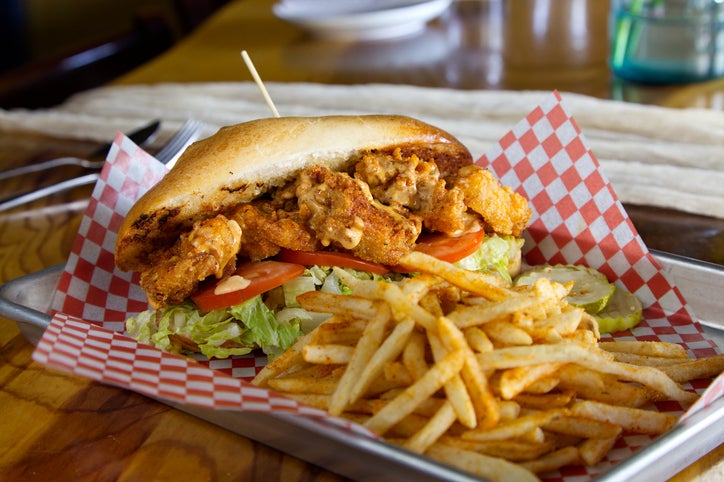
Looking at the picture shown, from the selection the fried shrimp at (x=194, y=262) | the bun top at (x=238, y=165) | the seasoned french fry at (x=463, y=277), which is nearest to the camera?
the seasoned french fry at (x=463, y=277)

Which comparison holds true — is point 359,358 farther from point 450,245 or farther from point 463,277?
point 450,245

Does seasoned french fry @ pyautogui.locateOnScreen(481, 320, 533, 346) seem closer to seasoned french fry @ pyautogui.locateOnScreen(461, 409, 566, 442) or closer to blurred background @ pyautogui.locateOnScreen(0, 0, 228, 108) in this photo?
seasoned french fry @ pyautogui.locateOnScreen(461, 409, 566, 442)

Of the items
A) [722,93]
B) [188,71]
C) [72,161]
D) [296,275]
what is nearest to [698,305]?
[296,275]

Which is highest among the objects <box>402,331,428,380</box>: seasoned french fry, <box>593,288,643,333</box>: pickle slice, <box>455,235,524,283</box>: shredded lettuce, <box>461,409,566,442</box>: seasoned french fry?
<box>402,331,428,380</box>: seasoned french fry

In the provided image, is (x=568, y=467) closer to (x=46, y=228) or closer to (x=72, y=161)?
(x=46, y=228)

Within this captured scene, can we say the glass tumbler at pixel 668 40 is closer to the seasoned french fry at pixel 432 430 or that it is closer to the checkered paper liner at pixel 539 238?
the checkered paper liner at pixel 539 238

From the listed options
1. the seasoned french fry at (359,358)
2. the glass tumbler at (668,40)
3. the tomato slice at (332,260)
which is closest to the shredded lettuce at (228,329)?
the tomato slice at (332,260)

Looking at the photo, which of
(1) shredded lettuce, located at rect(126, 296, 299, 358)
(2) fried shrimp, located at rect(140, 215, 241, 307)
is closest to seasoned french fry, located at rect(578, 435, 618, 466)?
(1) shredded lettuce, located at rect(126, 296, 299, 358)
